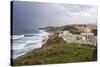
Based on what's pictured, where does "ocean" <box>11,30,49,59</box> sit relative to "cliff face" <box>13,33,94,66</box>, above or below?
above

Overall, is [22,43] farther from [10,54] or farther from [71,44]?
[71,44]

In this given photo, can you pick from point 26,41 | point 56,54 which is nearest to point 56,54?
point 56,54

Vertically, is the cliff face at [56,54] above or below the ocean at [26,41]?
below

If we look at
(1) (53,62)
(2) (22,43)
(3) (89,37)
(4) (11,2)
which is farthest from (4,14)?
(3) (89,37)
